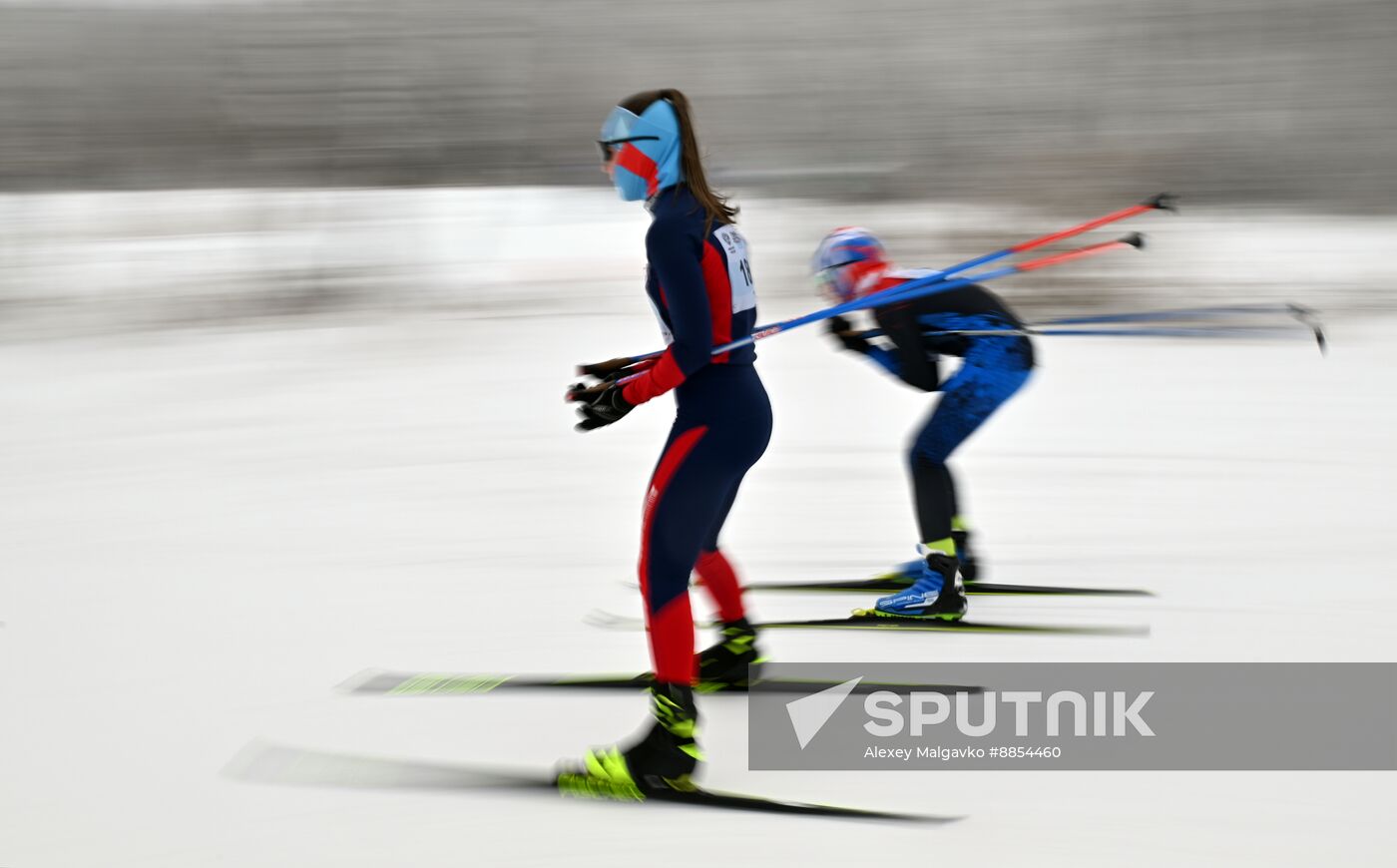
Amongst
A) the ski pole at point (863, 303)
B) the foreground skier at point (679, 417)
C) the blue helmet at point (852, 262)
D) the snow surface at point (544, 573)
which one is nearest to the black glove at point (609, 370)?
the ski pole at point (863, 303)

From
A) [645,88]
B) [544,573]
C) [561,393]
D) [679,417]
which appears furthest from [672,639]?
[645,88]

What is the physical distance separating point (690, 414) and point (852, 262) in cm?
111

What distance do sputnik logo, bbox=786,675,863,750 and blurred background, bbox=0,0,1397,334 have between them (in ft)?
25.0

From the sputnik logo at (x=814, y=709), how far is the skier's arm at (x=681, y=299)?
87 cm

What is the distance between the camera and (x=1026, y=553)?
4125 mm

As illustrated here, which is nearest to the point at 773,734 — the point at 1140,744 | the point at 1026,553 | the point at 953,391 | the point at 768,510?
the point at 1140,744

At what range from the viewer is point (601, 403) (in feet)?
8.21

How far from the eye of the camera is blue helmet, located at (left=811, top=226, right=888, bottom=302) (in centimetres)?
337

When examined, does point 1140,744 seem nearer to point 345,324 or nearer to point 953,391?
point 953,391

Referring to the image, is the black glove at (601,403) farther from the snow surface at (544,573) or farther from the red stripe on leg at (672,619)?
the snow surface at (544,573)

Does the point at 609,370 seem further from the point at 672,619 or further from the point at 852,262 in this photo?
the point at 852,262

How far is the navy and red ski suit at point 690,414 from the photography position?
2344 millimetres

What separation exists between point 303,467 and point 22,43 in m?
10.2

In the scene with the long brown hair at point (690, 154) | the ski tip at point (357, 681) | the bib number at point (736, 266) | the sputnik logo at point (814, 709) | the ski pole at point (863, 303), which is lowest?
the sputnik logo at point (814, 709)
